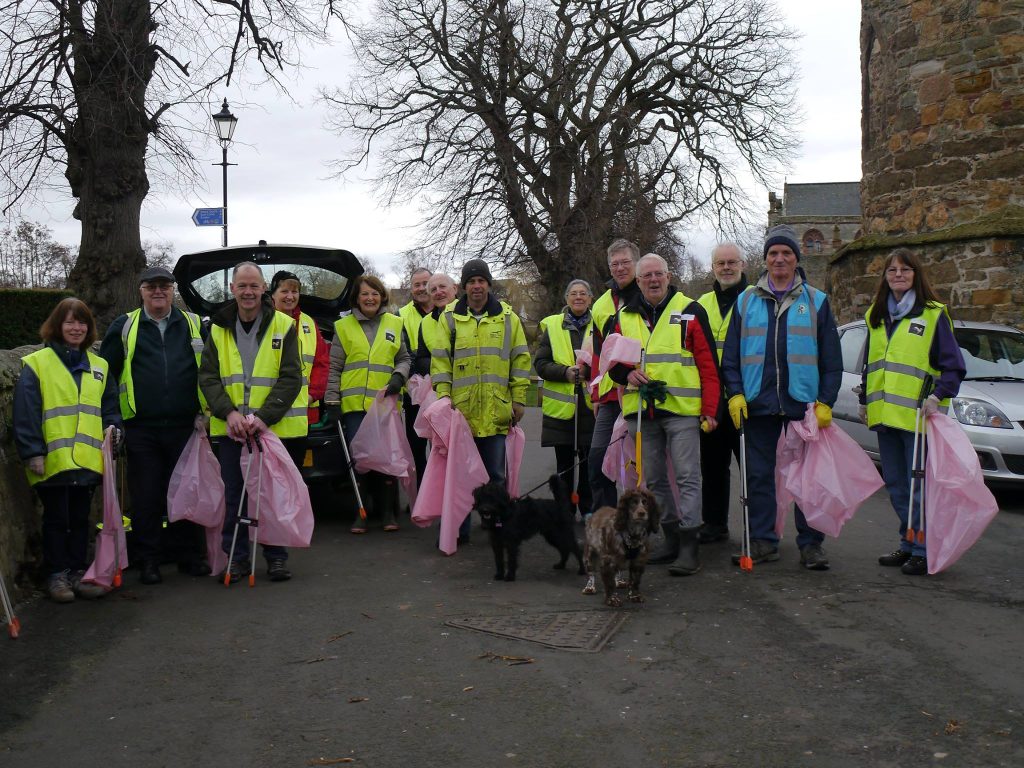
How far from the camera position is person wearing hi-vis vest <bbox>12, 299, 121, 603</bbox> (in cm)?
610

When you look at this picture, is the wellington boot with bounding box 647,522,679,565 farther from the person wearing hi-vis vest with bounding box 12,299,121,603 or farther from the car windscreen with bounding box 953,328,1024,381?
the car windscreen with bounding box 953,328,1024,381

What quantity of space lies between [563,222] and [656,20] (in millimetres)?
6396

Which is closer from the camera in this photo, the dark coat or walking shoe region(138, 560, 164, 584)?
walking shoe region(138, 560, 164, 584)

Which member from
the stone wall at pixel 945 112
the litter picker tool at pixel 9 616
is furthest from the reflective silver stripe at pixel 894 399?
the stone wall at pixel 945 112

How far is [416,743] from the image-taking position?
3908 millimetres

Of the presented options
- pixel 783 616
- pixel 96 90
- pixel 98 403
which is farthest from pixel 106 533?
pixel 96 90

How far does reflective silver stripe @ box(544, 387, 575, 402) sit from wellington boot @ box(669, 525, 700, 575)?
1.79 metres

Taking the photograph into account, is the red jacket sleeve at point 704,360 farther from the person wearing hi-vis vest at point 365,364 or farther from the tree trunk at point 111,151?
the tree trunk at point 111,151

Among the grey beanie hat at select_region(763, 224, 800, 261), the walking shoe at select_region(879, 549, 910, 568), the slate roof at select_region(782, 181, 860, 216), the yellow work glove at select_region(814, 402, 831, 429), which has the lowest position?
the walking shoe at select_region(879, 549, 910, 568)

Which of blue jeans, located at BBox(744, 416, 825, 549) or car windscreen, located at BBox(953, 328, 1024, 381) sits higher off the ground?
car windscreen, located at BBox(953, 328, 1024, 381)

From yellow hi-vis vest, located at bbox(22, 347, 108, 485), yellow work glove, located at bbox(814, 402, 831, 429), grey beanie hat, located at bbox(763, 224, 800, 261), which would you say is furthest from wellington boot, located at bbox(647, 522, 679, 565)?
yellow hi-vis vest, located at bbox(22, 347, 108, 485)

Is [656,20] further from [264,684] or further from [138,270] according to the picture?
[264,684]

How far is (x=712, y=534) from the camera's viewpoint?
7723 mm

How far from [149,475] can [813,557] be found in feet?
14.6
